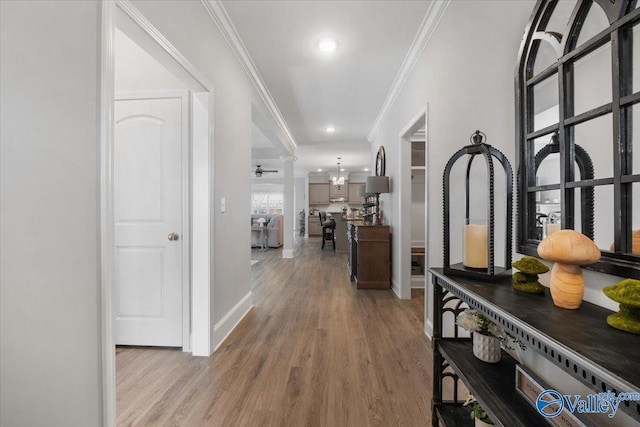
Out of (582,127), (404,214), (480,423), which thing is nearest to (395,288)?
(404,214)

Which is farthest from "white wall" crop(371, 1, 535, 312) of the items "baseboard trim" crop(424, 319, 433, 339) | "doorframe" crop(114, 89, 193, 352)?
"doorframe" crop(114, 89, 193, 352)

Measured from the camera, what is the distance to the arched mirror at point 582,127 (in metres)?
0.72

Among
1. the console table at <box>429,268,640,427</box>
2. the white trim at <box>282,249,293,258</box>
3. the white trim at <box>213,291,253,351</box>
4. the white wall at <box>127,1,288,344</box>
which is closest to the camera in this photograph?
the console table at <box>429,268,640,427</box>

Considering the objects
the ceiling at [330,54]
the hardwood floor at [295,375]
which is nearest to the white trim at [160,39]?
the ceiling at [330,54]

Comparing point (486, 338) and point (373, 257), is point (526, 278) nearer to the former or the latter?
point (486, 338)

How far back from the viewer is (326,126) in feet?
17.5

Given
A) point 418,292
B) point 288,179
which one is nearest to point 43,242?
point 418,292

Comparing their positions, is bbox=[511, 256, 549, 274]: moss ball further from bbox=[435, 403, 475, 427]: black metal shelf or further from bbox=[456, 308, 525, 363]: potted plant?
bbox=[435, 403, 475, 427]: black metal shelf

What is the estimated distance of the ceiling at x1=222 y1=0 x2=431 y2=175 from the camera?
7.11 ft

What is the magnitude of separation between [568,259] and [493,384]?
535 millimetres

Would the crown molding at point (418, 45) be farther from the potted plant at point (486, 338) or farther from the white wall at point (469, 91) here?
the potted plant at point (486, 338)

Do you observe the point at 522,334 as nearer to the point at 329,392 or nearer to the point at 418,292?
the point at 329,392

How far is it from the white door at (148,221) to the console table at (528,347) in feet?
6.46

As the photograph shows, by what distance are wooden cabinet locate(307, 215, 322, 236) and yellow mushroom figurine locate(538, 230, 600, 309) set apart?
34.6ft
